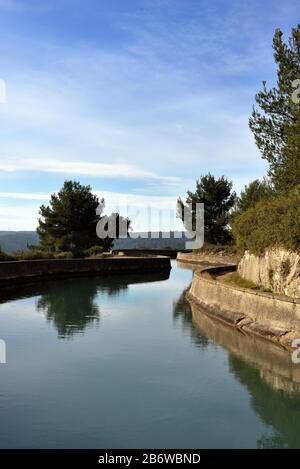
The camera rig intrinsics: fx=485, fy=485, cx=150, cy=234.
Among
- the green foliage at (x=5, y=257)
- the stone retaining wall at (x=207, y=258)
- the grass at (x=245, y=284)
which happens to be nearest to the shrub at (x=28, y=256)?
the green foliage at (x=5, y=257)

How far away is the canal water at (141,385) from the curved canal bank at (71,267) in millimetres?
11550

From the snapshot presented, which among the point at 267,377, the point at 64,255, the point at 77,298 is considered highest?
the point at 64,255

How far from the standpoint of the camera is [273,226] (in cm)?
2141

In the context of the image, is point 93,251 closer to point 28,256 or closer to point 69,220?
point 69,220

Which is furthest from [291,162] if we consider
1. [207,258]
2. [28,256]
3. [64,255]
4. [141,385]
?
[207,258]

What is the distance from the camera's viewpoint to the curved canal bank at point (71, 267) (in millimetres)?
35419

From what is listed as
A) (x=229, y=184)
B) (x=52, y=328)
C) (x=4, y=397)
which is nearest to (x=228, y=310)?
(x=52, y=328)

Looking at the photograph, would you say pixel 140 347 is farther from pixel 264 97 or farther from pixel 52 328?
pixel 264 97

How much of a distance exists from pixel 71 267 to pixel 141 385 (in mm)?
30841

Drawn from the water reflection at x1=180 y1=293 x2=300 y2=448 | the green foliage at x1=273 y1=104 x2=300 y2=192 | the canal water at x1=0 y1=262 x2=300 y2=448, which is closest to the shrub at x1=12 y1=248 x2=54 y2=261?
the canal water at x1=0 y1=262 x2=300 y2=448

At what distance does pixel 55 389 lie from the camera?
12.5 metres

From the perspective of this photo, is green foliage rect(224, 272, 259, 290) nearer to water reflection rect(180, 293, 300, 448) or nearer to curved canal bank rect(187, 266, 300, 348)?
curved canal bank rect(187, 266, 300, 348)

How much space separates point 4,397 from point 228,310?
39.5 feet

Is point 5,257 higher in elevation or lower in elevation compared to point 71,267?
higher
